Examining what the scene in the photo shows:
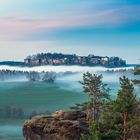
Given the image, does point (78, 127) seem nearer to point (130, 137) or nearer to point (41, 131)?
point (41, 131)

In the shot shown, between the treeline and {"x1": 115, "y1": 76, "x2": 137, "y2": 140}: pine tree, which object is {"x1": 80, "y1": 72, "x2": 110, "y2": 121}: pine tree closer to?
the treeline

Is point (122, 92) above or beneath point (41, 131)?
above

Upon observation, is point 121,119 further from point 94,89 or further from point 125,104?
point 94,89

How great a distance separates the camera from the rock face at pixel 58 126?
116 meters

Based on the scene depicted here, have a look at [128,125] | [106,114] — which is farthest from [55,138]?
[128,125]

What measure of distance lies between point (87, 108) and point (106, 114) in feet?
125

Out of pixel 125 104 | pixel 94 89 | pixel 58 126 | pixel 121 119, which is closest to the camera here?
Result: pixel 125 104

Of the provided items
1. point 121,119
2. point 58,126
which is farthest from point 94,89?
point 121,119

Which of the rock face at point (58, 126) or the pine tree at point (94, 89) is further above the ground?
the pine tree at point (94, 89)

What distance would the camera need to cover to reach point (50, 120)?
121 meters

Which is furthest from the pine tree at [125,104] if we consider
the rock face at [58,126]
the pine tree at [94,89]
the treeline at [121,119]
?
the pine tree at [94,89]

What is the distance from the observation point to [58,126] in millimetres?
117625

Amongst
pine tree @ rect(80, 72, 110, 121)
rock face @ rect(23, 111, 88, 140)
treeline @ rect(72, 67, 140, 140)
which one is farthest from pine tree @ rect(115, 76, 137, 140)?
pine tree @ rect(80, 72, 110, 121)

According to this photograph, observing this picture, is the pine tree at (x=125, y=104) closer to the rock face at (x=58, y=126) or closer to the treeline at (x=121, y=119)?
the treeline at (x=121, y=119)
